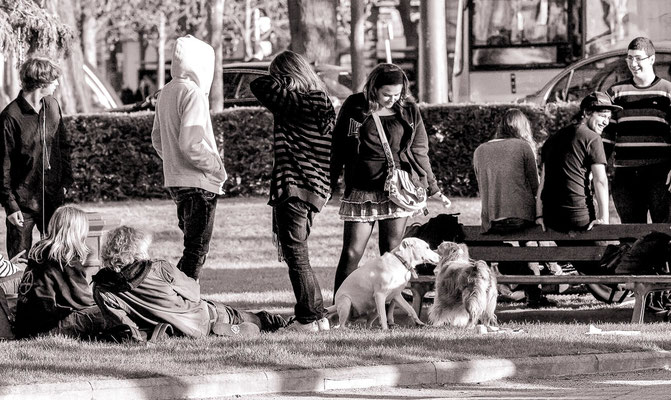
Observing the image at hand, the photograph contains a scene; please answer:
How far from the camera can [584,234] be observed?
10.8 meters

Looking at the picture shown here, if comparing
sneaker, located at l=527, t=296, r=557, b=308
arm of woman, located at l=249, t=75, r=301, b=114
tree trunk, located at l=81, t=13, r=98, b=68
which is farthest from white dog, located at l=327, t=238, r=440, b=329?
tree trunk, located at l=81, t=13, r=98, b=68

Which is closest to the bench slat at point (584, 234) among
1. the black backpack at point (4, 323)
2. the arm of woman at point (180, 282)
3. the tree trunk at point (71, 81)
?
the arm of woman at point (180, 282)

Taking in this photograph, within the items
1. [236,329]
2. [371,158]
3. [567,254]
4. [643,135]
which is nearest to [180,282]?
[236,329]

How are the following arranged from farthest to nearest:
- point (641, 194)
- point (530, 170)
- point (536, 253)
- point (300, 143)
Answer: point (641, 194)
point (530, 170)
point (536, 253)
point (300, 143)

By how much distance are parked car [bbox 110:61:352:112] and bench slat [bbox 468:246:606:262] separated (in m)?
11.0

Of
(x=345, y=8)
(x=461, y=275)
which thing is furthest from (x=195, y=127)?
(x=345, y=8)

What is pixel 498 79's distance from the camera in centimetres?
2431

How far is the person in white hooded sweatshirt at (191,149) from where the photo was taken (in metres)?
9.66

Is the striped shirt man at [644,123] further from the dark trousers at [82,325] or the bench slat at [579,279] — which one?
the dark trousers at [82,325]

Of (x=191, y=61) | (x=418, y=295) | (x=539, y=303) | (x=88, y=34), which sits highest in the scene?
(x=88, y=34)

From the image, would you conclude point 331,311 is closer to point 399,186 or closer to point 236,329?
point 236,329

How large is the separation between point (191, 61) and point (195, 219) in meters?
1.10

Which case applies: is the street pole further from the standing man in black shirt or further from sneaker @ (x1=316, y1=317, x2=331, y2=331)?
sneaker @ (x1=316, y1=317, x2=331, y2=331)

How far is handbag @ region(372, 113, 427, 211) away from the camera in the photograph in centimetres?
1000
